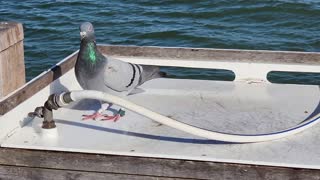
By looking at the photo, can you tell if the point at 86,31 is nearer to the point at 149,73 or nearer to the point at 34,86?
the point at 34,86

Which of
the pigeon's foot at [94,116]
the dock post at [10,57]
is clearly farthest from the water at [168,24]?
the pigeon's foot at [94,116]

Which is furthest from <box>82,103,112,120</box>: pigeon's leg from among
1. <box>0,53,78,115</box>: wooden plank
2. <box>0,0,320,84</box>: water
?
<box>0,0,320,84</box>: water

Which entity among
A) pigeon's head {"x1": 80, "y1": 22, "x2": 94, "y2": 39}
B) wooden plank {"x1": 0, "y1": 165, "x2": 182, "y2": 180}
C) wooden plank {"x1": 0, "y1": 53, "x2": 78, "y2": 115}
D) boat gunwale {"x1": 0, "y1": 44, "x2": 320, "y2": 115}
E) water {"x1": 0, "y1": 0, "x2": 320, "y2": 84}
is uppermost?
water {"x1": 0, "y1": 0, "x2": 320, "y2": 84}

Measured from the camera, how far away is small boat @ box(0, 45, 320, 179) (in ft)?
12.0

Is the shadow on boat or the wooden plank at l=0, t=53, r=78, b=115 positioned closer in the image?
the shadow on boat

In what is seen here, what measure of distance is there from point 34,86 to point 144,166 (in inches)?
46.5

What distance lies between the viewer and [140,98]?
4.84m

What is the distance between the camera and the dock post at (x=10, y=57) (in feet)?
14.9

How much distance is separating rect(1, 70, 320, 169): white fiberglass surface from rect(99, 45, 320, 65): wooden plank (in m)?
0.20

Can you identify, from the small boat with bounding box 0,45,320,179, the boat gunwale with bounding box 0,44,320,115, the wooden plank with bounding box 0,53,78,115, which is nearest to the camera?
the small boat with bounding box 0,45,320,179

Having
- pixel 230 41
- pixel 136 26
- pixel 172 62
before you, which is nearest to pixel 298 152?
pixel 172 62

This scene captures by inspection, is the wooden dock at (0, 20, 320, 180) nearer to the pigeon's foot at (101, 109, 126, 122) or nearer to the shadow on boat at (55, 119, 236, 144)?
the shadow on boat at (55, 119, 236, 144)

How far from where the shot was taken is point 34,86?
4492 millimetres

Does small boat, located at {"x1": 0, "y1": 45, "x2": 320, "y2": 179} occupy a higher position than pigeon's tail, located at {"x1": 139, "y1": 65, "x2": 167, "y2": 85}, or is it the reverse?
pigeon's tail, located at {"x1": 139, "y1": 65, "x2": 167, "y2": 85}
